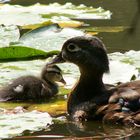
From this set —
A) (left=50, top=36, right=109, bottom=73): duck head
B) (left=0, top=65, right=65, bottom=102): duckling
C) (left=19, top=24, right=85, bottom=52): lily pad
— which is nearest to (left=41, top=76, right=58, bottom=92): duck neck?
(left=0, top=65, right=65, bottom=102): duckling

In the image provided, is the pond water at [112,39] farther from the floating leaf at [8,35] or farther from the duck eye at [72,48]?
the floating leaf at [8,35]

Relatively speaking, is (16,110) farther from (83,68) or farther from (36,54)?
(36,54)

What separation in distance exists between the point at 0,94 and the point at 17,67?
0.48m

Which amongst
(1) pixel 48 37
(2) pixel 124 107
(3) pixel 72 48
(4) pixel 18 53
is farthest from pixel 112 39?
(2) pixel 124 107

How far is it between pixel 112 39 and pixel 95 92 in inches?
78.6

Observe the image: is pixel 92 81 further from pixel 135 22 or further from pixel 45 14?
pixel 135 22

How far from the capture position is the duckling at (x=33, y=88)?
526 cm

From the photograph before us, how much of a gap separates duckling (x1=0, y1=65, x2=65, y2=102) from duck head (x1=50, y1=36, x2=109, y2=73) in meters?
0.29

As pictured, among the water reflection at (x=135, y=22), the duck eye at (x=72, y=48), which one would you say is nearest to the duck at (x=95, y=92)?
the duck eye at (x=72, y=48)

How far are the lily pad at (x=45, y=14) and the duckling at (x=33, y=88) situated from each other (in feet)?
5.62

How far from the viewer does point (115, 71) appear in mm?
5520

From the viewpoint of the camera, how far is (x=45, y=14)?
25.8 feet

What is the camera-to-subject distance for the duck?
15.6 ft

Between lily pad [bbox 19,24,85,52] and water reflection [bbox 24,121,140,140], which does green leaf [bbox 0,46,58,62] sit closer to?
lily pad [bbox 19,24,85,52]
